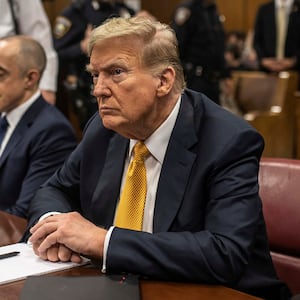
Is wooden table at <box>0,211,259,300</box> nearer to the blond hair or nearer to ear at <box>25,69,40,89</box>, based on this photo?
the blond hair

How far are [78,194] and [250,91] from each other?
369 cm

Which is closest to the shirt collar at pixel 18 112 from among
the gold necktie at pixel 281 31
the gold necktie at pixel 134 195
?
the gold necktie at pixel 134 195

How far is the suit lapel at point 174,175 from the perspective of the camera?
1634 mm

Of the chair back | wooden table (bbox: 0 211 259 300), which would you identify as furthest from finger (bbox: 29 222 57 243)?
the chair back

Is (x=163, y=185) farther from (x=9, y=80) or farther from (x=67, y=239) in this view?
(x=9, y=80)

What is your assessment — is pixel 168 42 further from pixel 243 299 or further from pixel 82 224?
pixel 243 299

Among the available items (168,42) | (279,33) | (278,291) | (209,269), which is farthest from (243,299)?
(279,33)

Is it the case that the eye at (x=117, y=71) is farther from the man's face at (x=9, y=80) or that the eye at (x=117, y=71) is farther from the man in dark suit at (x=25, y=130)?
the man's face at (x=9, y=80)

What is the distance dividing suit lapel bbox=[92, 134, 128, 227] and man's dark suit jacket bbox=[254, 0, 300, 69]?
4335 millimetres

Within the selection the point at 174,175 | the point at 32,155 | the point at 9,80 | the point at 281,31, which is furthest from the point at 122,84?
the point at 281,31

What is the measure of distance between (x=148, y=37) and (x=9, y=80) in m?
1.19

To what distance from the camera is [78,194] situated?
1976 millimetres

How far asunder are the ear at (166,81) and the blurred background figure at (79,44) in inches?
119

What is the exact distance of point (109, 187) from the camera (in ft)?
5.89
